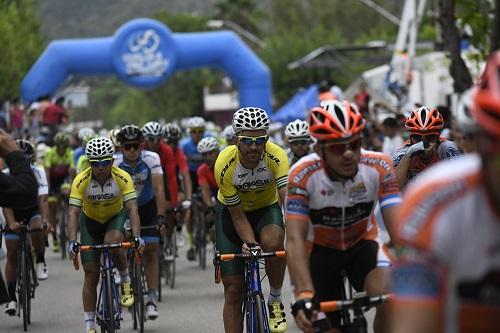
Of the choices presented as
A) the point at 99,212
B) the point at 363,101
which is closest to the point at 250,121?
the point at 99,212

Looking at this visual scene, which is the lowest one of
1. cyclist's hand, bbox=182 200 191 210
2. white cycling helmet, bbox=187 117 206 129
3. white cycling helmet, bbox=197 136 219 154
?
cyclist's hand, bbox=182 200 191 210

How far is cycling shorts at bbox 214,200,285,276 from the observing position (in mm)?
9172

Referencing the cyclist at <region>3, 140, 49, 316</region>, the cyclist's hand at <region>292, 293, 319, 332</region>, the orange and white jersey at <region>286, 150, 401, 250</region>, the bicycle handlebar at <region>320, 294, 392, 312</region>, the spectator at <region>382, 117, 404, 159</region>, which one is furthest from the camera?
the spectator at <region>382, 117, 404, 159</region>

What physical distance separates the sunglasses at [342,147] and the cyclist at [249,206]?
2.74m

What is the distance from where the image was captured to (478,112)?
3742 mm

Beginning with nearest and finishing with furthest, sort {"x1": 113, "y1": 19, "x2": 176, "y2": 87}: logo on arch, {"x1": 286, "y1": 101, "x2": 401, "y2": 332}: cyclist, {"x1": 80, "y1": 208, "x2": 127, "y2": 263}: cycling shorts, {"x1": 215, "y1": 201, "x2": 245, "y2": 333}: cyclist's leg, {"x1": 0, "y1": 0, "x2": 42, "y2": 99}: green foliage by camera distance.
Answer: {"x1": 286, "y1": 101, "x2": 401, "y2": 332}: cyclist → {"x1": 215, "y1": 201, "x2": 245, "y2": 333}: cyclist's leg → {"x1": 80, "y1": 208, "x2": 127, "y2": 263}: cycling shorts → {"x1": 113, "y1": 19, "x2": 176, "y2": 87}: logo on arch → {"x1": 0, "y1": 0, "x2": 42, "y2": 99}: green foliage

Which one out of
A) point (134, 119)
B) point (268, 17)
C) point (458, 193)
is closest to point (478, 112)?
point (458, 193)

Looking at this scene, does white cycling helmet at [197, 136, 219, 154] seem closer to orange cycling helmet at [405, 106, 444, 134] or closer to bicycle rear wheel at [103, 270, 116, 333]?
bicycle rear wheel at [103, 270, 116, 333]

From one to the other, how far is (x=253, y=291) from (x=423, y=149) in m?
1.81

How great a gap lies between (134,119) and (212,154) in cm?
10631

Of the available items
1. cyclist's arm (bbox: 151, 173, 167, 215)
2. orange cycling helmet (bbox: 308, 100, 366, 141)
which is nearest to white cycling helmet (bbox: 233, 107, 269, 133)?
orange cycling helmet (bbox: 308, 100, 366, 141)

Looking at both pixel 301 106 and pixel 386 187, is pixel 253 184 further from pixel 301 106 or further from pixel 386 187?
pixel 301 106

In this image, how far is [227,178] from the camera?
9.39 metres

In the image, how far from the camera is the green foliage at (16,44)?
156 feet
